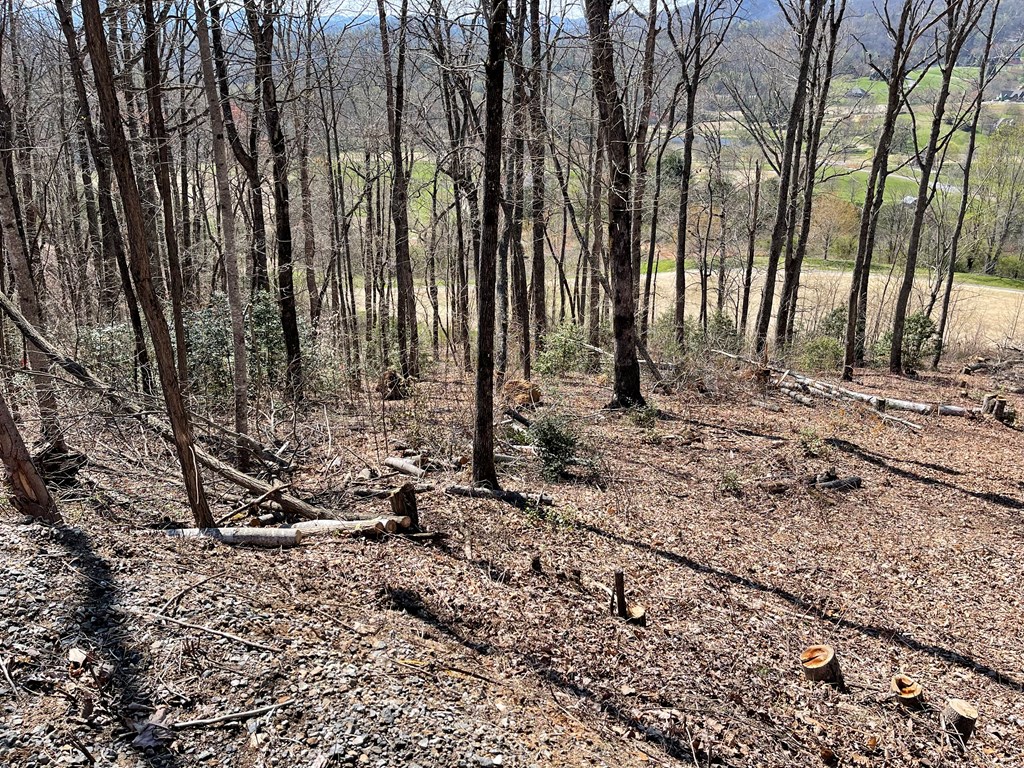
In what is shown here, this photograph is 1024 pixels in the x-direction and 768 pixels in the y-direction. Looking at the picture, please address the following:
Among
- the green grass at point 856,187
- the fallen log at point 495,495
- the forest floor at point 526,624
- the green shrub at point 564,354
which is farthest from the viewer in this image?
the green grass at point 856,187

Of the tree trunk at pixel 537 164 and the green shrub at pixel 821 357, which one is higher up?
the tree trunk at pixel 537 164

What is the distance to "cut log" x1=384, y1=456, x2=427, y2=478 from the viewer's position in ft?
24.4

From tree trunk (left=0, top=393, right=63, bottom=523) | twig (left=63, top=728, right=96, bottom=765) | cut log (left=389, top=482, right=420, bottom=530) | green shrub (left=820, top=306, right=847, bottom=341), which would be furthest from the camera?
green shrub (left=820, top=306, right=847, bottom=341)

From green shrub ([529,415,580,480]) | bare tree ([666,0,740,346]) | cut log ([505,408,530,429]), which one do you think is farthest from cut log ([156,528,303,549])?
bare tree ([666,0,740,346])

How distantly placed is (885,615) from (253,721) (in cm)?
498

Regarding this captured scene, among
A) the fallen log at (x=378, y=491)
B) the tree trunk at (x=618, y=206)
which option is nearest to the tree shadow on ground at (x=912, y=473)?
the tree trunk at (x=618, y=206)

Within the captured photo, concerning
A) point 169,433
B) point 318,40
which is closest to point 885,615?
point 169,433

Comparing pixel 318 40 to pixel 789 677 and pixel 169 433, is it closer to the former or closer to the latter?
pixel 169 433

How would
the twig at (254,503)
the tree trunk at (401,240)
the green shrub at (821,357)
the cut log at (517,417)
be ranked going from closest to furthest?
1. the twig at (254,503)
2. the cut log at (517,417)
3. the tree trunk at (401,240)
4. the green shrub at (821,357)

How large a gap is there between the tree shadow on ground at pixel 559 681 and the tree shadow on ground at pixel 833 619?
2.08m

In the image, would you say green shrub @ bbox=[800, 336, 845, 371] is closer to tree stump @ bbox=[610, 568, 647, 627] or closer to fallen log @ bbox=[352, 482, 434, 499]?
fallen log @ bbox=[352, 482, 434, 499]

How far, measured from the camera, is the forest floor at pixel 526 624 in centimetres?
321

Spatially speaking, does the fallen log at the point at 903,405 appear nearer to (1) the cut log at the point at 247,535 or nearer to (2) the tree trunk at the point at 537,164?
(2) the tree trunk at the point at 537,164

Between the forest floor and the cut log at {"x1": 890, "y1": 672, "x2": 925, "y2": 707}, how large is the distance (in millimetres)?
63
